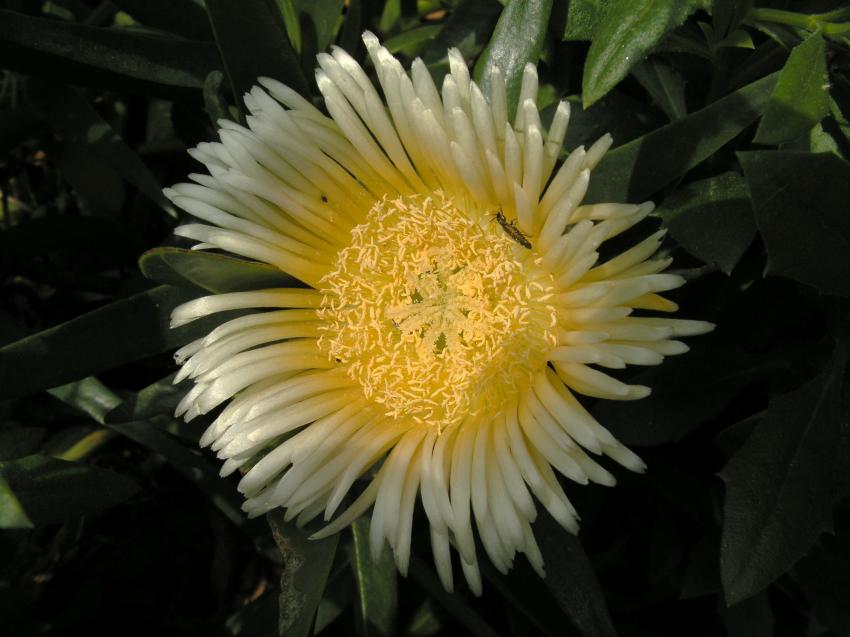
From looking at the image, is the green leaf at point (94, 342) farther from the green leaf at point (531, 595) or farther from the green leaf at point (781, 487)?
the green leaf at point (781, 487)

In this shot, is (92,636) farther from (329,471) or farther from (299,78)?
(299,78)

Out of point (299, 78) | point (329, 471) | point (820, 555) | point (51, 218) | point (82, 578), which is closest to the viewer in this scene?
point (329, 471)

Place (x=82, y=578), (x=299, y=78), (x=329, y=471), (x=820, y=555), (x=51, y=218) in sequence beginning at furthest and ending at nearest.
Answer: (x=82, y=578) → (x=51, y=218) → (x=820, y=555) → (x=299, y=78) → (x=329, y=471)

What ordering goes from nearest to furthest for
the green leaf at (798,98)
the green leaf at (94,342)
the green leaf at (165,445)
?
the green leaf at (798,98), the green leaf at (94,342), the green leaf at (165,445)

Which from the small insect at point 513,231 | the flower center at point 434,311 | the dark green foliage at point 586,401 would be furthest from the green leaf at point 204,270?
the small insect at point 513,231

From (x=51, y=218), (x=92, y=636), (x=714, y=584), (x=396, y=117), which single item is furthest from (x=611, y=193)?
(x=92, y=636)

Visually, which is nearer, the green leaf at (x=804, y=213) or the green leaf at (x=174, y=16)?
the green leaf at (x=804, y=213)

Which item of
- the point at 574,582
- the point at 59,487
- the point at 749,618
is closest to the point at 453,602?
the point at 574,582
